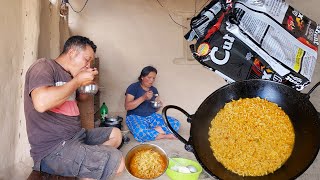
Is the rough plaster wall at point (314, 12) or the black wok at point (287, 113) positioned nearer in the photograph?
the black wok at point (287, 113)

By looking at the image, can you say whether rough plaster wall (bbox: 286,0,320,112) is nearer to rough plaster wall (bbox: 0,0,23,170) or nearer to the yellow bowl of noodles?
the yellow bowl of noodles

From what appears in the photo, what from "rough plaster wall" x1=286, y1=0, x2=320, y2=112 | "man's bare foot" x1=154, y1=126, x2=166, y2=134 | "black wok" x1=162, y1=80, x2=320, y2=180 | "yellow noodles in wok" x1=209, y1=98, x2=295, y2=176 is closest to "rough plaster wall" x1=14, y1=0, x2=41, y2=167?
"black wok" x1=162, y1=80, x2=320, y2=180

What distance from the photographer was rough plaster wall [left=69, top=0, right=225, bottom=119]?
4.56 meters

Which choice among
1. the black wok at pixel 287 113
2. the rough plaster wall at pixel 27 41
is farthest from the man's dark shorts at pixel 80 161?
the black wok at pixel 287 113

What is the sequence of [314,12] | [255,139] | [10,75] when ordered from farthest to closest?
[10,75]
[314,12]
[255,139]

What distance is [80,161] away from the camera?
6.39ft

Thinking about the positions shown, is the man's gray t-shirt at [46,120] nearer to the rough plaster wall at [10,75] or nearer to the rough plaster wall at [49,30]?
the rough plaster wall at [10,75]

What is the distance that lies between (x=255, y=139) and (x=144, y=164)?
721 mm

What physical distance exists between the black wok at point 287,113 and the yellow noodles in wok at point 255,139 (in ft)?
0.09

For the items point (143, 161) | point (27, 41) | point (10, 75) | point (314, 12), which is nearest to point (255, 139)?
point (143, 161)

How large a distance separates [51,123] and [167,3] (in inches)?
128

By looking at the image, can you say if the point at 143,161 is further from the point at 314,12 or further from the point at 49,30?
the point at 49,30

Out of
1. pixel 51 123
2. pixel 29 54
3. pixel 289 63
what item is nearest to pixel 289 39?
pixel 289 63

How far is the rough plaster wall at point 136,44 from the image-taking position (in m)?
4.56
